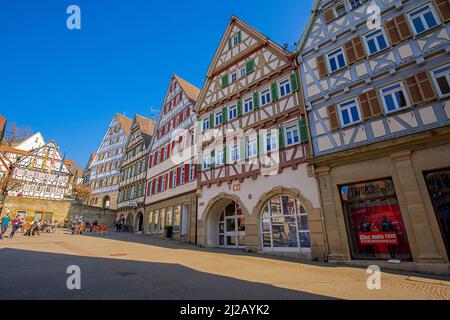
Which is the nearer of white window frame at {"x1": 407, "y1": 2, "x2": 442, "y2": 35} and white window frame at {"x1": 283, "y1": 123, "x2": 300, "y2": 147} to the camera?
white window frame at {"x1": 407, "y1": 2, "x2": 442, "y2": 35}

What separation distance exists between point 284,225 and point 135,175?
2154cm

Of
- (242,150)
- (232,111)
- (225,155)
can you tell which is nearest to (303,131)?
(242,150)

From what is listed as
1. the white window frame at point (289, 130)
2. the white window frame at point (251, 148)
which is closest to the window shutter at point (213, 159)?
the white window frame at point (251, 148)

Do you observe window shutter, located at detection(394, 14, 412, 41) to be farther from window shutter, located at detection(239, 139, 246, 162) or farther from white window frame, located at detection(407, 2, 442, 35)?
window shutter, located at detection(239, 139, 246, 162)

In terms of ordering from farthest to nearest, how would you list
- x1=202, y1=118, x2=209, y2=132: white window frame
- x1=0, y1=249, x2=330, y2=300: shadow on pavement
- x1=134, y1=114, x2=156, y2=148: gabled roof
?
x1=134, y1=114, x2=156, y2=148: gabled roof < x1=202, y1=118, x2=209, y2=132: white window frame < x1=0, y1=249, x2=330, y2=300: shadow on pavement

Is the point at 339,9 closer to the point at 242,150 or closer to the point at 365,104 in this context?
the point at 365,104

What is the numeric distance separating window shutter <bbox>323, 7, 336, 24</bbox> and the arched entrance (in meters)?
11.2

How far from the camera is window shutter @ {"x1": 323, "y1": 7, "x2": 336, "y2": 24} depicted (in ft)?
39.5

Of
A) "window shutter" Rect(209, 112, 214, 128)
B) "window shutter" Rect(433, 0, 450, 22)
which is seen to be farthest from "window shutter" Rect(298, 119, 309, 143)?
"window shutter" Rect(209, 112, 214, 128)

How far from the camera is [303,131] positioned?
11.5 m

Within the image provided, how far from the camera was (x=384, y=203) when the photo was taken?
8875 mm

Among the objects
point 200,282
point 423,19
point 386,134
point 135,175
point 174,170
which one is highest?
point 423,19

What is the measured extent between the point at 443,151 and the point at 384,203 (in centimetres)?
250

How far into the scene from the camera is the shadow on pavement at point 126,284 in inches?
188
